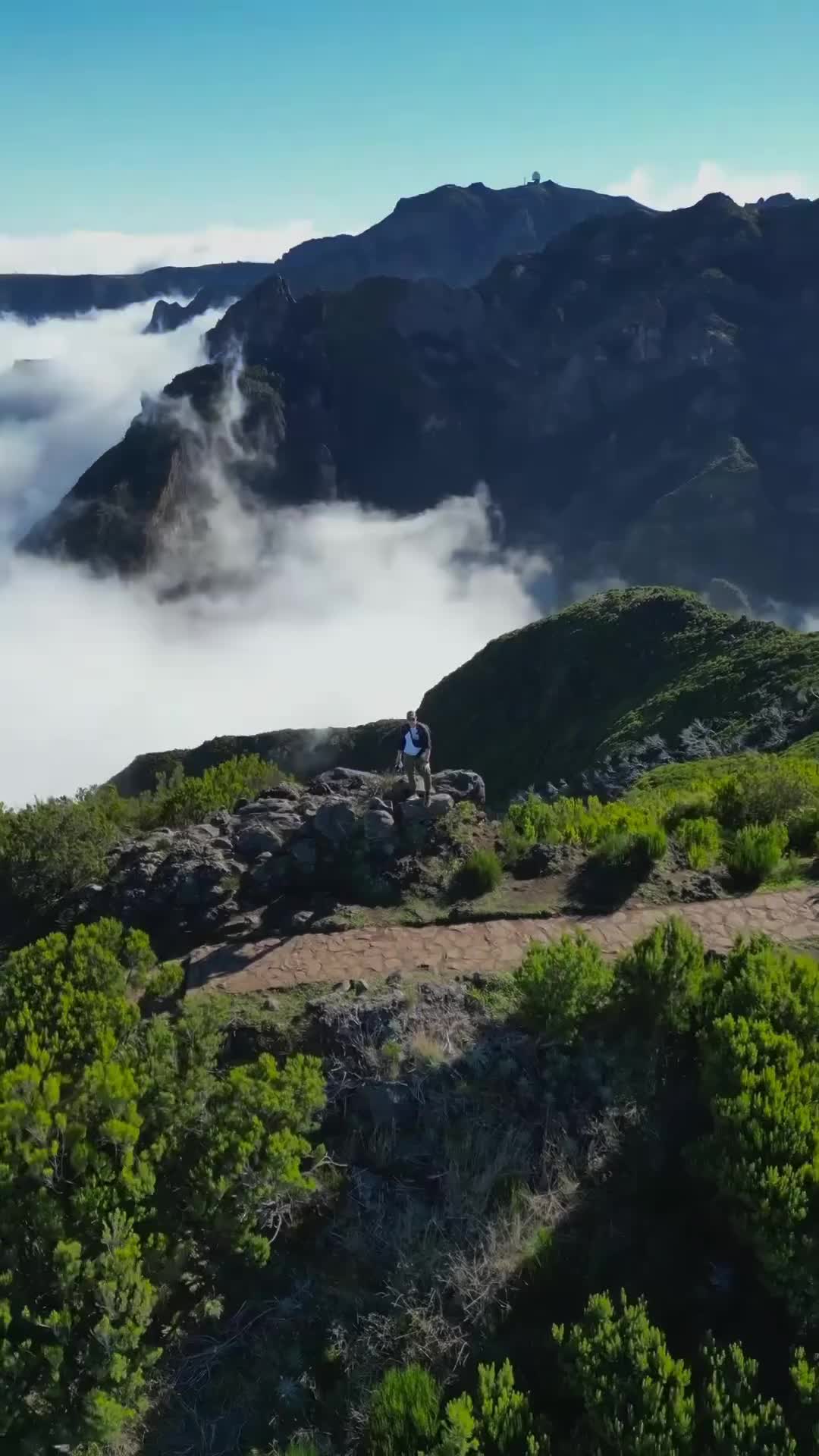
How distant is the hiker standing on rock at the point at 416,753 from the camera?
12.6 m

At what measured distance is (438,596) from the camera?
179250mm

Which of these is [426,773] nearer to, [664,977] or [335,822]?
[335,822]

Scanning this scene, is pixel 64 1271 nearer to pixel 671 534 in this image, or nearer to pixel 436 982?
pixel 436 982

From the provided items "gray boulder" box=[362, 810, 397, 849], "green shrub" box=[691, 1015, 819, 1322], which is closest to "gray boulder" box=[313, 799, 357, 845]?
"gray boulder" box=[362, 810, 397, 849]

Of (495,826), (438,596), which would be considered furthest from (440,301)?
(495,826)

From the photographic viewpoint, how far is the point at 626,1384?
211 inches

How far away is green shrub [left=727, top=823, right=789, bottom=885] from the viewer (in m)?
11.6

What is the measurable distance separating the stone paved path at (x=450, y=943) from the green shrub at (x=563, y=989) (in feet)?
4.29

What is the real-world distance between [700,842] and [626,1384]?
7.56m

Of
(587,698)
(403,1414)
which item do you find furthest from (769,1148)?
(587,698)

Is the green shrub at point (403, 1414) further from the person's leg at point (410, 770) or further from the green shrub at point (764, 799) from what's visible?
the green shrub at point (764, 799)

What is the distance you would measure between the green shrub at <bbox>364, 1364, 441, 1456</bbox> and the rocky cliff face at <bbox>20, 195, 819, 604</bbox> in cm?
13018

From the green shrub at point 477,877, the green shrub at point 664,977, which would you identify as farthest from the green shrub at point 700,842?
the green shrub at point 664,977

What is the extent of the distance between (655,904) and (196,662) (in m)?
170
